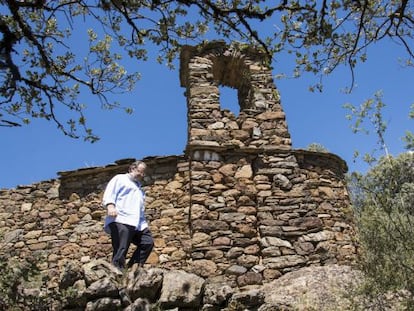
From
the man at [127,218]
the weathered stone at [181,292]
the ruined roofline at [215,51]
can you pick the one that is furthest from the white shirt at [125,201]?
the ruined roofline at [215,51]

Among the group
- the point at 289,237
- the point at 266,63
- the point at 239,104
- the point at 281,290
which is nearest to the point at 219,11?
the point at 266,63

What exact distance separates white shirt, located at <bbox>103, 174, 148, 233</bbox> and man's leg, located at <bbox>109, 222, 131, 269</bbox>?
0.22 ft

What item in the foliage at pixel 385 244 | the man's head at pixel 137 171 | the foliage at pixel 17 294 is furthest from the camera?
the man's head at pixel 137 171

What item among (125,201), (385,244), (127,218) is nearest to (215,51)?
(125,201)

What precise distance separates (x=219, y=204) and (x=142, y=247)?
2000 millimetres

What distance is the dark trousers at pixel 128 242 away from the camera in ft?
17.8

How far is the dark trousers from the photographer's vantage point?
5.42 meters

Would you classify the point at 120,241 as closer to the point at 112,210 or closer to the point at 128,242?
the point at 128,242

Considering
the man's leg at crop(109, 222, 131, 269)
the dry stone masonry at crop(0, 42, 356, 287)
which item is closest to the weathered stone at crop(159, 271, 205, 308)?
the man's leg at crop(109, 222, 131, 269)

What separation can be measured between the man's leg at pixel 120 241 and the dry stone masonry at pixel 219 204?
166cm

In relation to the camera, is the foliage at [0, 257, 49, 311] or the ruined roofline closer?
the foliage at [0, 257, 49, 311]

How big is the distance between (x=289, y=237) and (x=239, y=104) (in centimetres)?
313

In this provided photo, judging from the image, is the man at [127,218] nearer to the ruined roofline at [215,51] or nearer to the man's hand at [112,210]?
the man's hand at [112,210]

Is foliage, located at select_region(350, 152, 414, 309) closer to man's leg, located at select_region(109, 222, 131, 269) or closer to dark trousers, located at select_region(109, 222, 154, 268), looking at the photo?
dark trousers, located at select_region(109, 222, 154, 268)
